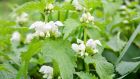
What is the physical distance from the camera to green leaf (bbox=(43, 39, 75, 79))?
1.23m

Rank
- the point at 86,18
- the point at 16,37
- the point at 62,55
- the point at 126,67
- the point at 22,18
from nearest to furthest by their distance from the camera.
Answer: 1. the point at 62,55
2. the point at 86,18
3. the point at 126,67
4. the point at 16,37
5. the point at 22,18

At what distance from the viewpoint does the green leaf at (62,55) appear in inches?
48.3

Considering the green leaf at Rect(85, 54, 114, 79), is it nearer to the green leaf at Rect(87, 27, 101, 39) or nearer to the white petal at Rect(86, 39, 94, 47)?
the white petal at Rect(86, 39, 94, 47)

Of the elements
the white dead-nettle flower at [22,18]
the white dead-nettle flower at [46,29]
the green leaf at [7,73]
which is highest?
the white dead-nettle flower at [46,29]

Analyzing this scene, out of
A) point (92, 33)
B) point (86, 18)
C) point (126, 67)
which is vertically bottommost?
point (126, 67)

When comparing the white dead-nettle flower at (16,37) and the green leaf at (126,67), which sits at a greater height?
the white dead-nettle flower at (16,37)

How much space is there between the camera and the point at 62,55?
126 cm

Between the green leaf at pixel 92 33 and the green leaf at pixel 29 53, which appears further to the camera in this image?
the green leaf at pixel 92 33

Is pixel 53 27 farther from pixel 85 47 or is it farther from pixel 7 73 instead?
pixel 7 73

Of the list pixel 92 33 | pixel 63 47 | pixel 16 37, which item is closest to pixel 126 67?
pixel 92 33

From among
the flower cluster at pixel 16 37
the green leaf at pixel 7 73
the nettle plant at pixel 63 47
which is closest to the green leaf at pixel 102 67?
the nettle plant at pixel 63 47

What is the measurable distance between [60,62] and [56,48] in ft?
0.20

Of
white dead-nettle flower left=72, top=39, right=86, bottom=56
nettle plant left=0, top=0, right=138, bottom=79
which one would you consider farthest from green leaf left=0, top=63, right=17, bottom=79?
white dead-nettle flower left=72, top=39, right=86, bottom=56

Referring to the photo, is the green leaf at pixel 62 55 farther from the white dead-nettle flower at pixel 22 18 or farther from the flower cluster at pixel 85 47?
the white dead-nettle flower at pixel 22 18
